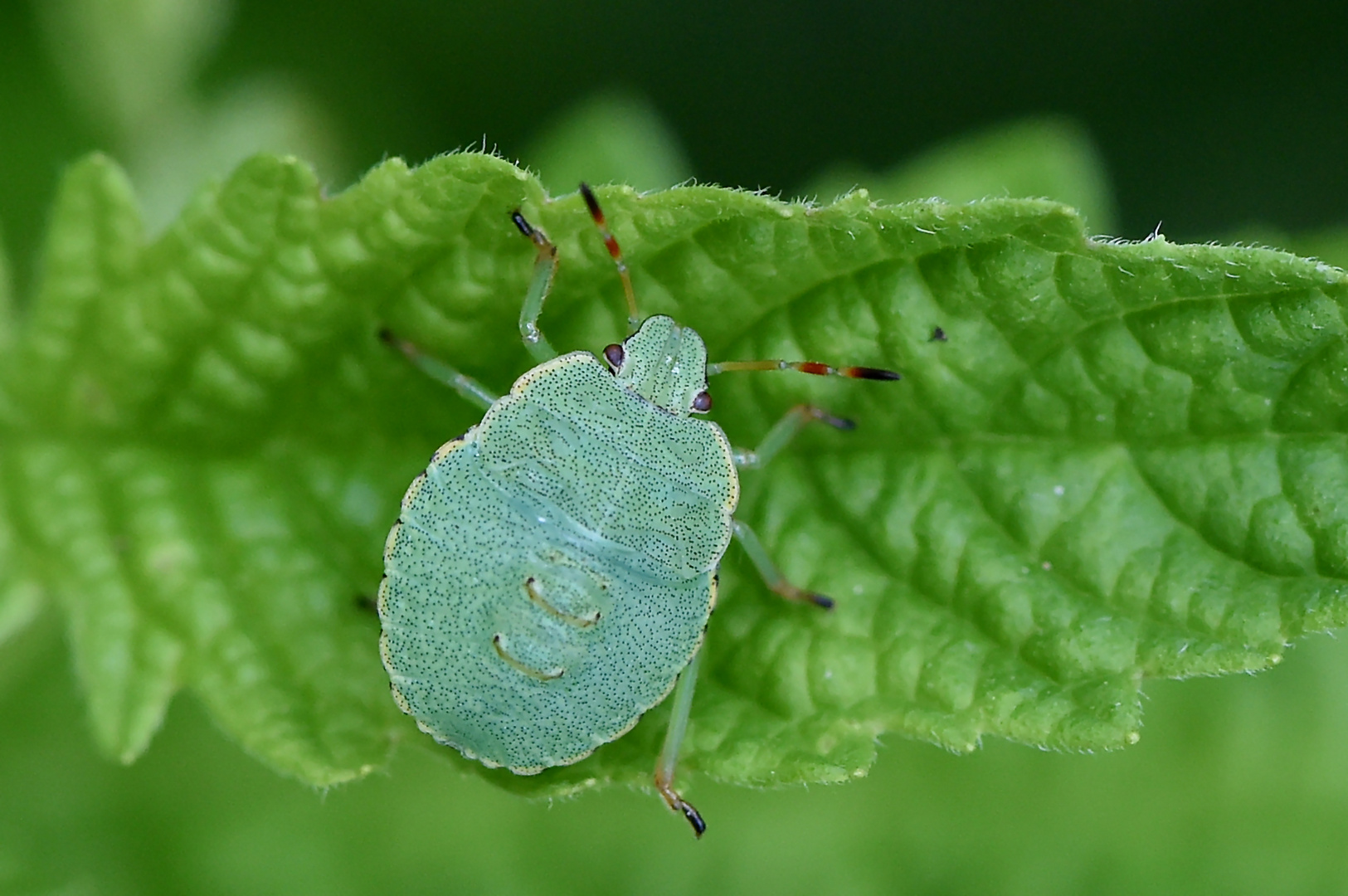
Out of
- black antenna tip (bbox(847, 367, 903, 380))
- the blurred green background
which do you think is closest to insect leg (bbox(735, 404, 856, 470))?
black antenna tip (bbox(847, 367, 903, 380))

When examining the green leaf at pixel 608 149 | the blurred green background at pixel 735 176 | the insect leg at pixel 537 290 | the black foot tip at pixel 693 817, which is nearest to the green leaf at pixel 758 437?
the insect leg at pixel 537 290

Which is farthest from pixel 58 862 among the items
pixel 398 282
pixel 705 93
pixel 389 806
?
pixel 705 93

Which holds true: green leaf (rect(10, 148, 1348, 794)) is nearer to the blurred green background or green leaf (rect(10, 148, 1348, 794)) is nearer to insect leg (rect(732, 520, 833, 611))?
insect leg (rect(732, 520, 833, 611))

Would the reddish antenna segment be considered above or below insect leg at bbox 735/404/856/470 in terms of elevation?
above

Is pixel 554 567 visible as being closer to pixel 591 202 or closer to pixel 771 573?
pixel 771 573

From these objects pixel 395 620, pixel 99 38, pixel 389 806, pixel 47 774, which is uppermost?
pixel 99 38

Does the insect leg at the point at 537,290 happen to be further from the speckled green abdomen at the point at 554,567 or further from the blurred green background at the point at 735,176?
the blurred green background at the point at 735,176

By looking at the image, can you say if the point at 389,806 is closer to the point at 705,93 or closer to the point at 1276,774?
the point at 1276,774

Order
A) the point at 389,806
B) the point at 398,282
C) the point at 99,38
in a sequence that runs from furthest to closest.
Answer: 1. the point at 99,38
2. the point at 389,806
3. the point at 398,282
